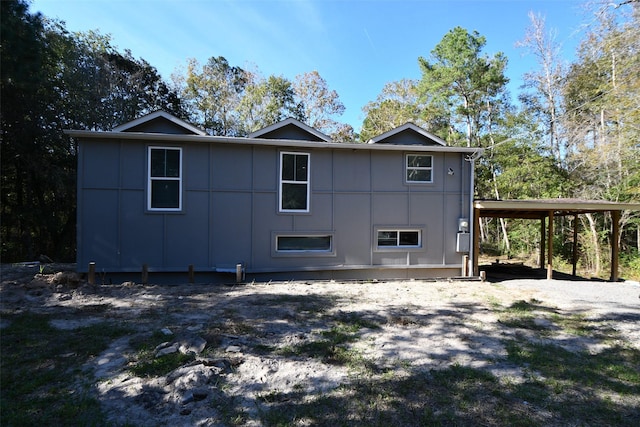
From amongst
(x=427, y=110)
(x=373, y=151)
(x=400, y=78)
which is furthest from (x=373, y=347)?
(x=400, y=78)

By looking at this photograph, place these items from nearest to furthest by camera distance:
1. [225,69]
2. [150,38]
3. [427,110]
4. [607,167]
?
1. [150,38]
2. [607,167]
3. [427,110]
4. [225,69]

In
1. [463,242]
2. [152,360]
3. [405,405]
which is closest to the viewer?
[405,405]

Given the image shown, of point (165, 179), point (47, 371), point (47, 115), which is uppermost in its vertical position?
point (47, 115)

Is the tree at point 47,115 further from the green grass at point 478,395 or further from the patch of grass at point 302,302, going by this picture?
the green grass at point 478,395

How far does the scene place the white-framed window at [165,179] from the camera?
8109 millimetres

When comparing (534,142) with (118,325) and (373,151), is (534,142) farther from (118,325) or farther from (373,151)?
(118,325)

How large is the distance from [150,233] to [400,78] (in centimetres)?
2276

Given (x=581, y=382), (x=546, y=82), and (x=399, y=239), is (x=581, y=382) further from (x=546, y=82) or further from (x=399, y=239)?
(x=546, y=82)

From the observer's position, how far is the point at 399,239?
9.38m

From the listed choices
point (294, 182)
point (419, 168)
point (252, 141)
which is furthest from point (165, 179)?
point (419, 168)

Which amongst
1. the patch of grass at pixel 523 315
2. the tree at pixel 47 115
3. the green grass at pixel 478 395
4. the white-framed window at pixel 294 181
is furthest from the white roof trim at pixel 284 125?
the tree at pixel 47 115

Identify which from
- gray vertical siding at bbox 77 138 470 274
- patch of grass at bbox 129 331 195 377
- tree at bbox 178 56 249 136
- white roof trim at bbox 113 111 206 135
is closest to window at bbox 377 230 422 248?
gray vertical siding at bbox 77 138 470 274

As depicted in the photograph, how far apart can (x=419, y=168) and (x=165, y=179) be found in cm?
689

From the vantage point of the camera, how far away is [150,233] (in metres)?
8.02
